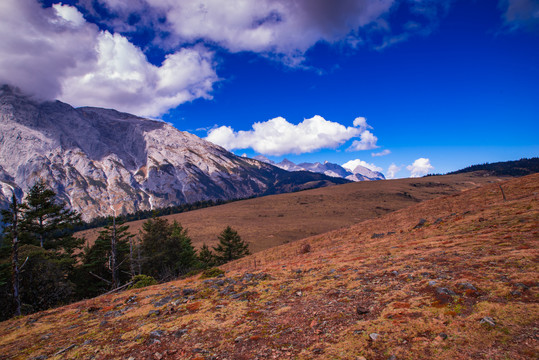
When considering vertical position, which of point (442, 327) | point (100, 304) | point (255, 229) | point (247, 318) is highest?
point (442, 327)

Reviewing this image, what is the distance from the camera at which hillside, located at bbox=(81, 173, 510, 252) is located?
78875 millimetres

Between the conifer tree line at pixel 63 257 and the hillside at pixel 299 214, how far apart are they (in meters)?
28.5

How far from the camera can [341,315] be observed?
6609 mm

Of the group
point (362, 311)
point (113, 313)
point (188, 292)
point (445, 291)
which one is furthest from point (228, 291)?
point (445, 291)

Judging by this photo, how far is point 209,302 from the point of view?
971 cm

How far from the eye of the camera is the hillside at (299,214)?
259 feet

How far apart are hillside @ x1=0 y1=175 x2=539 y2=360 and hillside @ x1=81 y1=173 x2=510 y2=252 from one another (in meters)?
54.6

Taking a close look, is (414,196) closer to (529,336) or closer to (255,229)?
(255,229)

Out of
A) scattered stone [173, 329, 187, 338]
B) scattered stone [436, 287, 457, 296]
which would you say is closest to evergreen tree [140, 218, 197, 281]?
scattered stone [173, 329, 187, 338]

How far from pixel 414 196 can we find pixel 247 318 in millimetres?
157626

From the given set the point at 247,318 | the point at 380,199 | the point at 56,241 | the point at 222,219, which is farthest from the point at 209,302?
the point at 380,199

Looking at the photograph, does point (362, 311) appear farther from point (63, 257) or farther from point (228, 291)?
point (63, 257)

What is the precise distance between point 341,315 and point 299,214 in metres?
102

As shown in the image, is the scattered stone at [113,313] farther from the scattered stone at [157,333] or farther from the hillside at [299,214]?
the hillside at [299,214]
